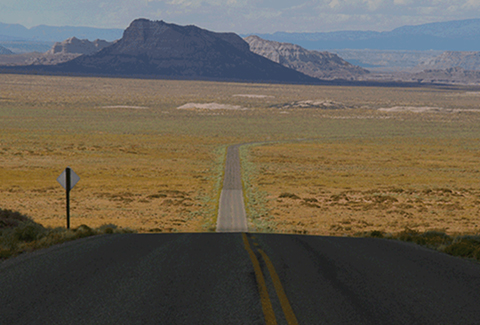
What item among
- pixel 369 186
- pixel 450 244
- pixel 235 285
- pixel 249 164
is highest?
pixel 235 285

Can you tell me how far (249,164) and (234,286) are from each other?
49.4m

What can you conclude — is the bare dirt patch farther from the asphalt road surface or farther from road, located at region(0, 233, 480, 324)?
road, located at region(0, 233, 480, 324)

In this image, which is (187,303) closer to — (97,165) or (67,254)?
(67,254)

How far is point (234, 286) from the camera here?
7.80m

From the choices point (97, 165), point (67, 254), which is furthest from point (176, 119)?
point (67, 254)

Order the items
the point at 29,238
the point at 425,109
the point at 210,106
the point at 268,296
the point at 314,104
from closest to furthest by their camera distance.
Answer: the point at 268,296 < the point at 29,238 < the point at 210,106 < the point at 425,109 < the point at 314,104

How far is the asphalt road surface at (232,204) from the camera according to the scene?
26.4m

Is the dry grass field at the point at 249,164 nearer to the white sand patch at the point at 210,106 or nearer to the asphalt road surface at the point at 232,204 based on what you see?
the white sand patch at the point at 210,106

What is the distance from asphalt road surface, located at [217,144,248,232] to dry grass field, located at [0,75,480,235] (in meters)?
0.80

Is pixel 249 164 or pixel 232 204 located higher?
pixel 232 204

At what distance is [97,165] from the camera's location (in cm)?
5441

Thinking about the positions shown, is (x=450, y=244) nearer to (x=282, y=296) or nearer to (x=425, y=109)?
(x=282, y=296)

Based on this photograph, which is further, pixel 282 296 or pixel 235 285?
pixel 235 285

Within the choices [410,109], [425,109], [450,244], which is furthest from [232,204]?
[425,109]
